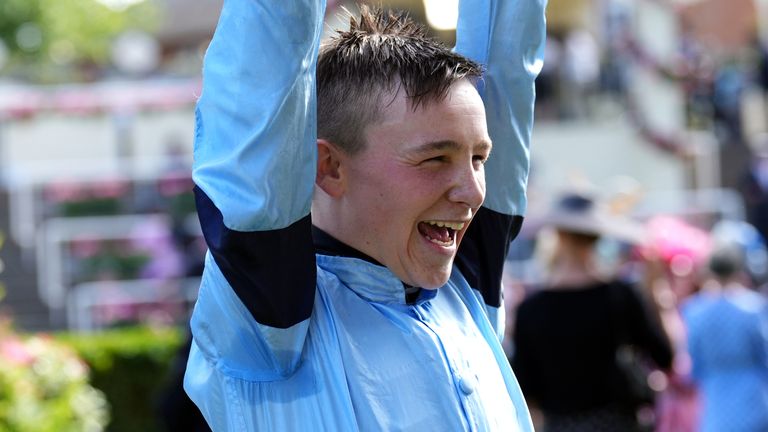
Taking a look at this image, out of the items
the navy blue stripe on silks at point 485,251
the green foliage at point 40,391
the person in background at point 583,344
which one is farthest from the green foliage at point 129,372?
the navy blue stripe on silks at point 485,251

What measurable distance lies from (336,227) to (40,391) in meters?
3.49

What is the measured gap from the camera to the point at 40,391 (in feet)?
17.2

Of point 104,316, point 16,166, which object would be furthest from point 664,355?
point 16,166

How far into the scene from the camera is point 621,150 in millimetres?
18234

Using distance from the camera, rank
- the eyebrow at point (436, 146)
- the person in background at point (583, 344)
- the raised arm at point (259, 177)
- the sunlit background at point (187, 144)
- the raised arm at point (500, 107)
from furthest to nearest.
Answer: the sunlit background at point (187, 144) < the person in background at point (583, 344) < the raised arm at point (500, 107) < the eyebrow at point (436, 146) < the raised arm at point (259, 177)

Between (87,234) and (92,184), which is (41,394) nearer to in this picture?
(87,234)

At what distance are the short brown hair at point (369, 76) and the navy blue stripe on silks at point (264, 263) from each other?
0.19 m

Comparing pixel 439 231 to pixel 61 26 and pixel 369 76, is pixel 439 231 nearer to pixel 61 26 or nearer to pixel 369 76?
pixel 369 76

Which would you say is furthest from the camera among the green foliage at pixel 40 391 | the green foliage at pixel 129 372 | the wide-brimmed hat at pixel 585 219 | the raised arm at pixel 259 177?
the green foliage at pixel 129 372

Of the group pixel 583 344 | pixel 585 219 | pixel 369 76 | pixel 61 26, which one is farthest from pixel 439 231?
pixel 61 26

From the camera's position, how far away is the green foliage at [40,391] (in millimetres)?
4746

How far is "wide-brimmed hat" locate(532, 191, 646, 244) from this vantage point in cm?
525

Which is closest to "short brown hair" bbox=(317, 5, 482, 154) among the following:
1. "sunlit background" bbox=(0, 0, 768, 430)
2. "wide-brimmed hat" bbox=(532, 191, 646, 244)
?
A: "wide-brimmed hat" bbox=(532, 191, 646, 244)

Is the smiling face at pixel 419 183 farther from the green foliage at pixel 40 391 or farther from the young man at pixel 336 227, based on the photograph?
the green foliage at pixel 40 391
